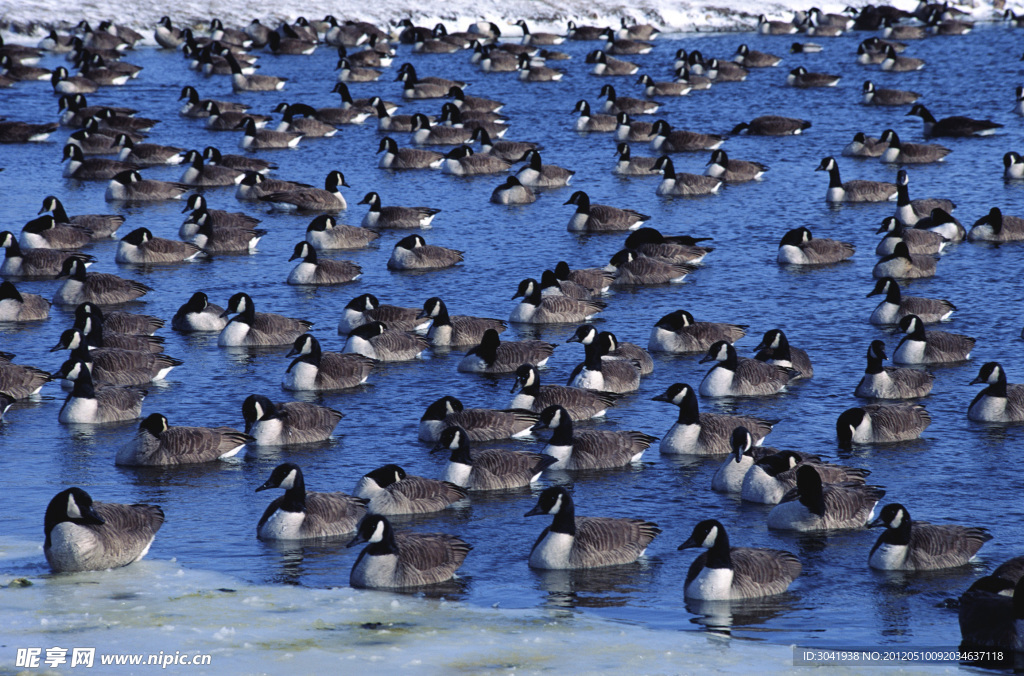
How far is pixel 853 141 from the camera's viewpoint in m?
42.8

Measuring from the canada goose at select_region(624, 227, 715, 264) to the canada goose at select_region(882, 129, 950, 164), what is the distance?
42.5 ft

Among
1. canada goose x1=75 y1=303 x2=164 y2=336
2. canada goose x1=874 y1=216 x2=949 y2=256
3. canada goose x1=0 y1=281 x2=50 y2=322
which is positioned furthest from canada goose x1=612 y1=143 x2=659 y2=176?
canada goose x1=0 y1=281 x2=50 y2=322

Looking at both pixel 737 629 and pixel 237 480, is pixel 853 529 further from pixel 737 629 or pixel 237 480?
pixel 237 480

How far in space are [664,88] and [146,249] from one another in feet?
98.9

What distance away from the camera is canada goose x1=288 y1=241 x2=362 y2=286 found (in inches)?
1128

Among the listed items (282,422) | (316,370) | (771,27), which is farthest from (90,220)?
(771,27)

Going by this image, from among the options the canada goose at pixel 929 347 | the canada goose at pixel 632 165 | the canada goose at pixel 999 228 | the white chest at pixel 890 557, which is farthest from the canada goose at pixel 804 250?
the white chest at pixel 890 557

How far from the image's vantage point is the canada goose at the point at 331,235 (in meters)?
31.6

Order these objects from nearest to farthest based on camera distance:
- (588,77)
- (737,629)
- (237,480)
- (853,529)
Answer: (737,629) → (853,529) → (237,480) → (588,77)

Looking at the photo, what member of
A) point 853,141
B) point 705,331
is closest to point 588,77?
point 853,141

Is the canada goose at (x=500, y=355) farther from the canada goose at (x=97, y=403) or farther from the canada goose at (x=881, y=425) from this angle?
the canada goose at (x=881, y=425)

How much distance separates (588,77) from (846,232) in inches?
1167

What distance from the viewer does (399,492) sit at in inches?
661

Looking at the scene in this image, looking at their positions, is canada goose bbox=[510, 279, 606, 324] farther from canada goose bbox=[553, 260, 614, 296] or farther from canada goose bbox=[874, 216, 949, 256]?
canada goose bbox=[874, 216, 949, 256]
